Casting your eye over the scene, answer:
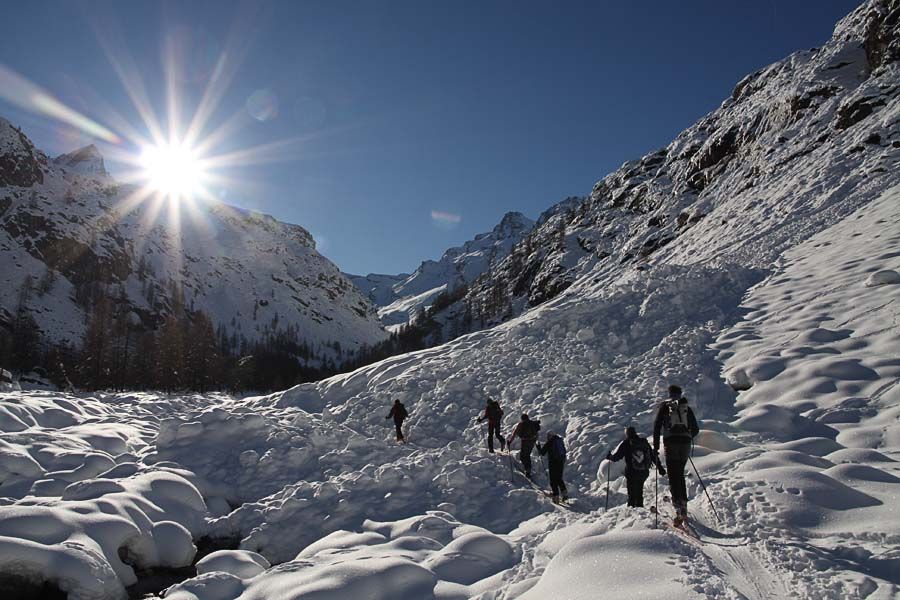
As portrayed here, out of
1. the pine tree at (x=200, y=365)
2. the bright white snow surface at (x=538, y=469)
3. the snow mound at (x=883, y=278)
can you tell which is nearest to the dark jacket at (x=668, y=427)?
the bright white snow surface at (x=538, y=469)

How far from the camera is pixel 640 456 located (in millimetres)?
9047

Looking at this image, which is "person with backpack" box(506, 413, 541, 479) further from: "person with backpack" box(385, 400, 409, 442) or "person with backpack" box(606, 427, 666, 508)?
"person with backpack" box(385, 400, 409, 442)

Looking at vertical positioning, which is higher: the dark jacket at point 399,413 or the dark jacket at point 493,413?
the dark jacket at point 399,413

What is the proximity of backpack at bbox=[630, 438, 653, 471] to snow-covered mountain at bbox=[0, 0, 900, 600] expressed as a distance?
0.87 m

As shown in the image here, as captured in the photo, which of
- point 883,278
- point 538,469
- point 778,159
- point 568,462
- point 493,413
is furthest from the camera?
point 778,159

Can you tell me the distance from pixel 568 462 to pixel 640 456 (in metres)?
3.61

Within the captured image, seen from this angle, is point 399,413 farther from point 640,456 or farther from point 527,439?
point 640,456

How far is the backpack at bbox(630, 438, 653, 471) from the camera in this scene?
29.6 feet

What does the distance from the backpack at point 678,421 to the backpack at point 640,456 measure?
0.83 m

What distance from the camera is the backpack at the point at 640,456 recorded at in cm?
903

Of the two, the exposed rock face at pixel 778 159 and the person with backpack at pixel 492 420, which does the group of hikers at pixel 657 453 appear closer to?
the person with backpack at pixel 492 420

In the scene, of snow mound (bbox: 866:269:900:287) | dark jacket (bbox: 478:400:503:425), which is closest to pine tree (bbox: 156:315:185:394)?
dark jacket (bbox: 478:400:503:425)

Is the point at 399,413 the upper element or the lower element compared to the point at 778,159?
lower

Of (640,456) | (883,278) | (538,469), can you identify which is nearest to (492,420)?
(538,469)
